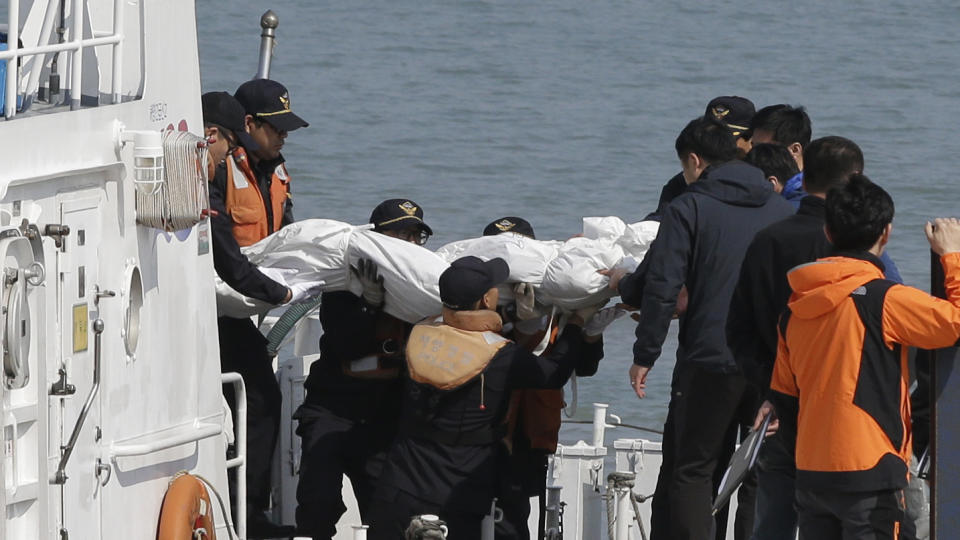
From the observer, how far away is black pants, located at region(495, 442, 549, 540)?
6781 millimetres

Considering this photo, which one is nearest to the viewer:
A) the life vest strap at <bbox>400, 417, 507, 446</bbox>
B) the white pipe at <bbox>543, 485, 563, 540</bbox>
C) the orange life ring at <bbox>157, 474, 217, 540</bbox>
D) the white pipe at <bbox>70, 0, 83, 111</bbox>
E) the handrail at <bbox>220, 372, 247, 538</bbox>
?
the white pipe at <bbox>70, 0, 83, 111</bbox>

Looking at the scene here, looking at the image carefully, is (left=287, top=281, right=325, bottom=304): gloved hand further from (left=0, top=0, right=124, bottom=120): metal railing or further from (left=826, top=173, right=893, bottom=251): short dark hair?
(left=826, top=173, right=893, bottom=251): short dark hair

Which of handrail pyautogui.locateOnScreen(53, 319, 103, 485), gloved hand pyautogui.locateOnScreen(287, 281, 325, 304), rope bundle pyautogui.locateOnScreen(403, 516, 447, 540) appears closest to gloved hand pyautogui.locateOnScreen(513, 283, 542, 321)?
gloved hand pyautogui.locateOnScreen(287, 281, 325, 304)

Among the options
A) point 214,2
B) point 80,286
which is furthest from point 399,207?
point 214,2

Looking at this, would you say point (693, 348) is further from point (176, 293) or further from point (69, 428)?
point (69, 428)

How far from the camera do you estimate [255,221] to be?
709 cm

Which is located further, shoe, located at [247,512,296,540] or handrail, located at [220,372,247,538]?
shoe, located at [247,512,296,540]

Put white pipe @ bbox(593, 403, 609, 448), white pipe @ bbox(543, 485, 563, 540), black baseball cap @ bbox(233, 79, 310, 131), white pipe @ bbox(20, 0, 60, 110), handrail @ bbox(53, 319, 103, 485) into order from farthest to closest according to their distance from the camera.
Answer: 1. white pipe @ bbox(593, 403, 609, 448)
2. white pipe @ bbox(543, 485, 563, 540)
3. black baseball cap @ bbox(233, 79, 310, 131)
4. white pipe @ bbox(20, 0, 60, 110)
5. handrail @ bbox(53, 319, 103, 485)

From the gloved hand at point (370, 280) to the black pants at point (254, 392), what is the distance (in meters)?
0.62

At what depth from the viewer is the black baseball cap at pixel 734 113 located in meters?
7.75

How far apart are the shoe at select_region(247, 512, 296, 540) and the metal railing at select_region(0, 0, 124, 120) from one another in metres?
2.52

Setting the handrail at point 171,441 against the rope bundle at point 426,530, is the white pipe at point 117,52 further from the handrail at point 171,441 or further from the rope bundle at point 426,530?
the rope bundle at point 426,530

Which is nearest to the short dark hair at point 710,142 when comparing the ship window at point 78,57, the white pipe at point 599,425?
the white pipe at point 599,425

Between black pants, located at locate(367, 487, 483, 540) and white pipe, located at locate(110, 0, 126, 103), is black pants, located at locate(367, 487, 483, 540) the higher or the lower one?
the lower one
